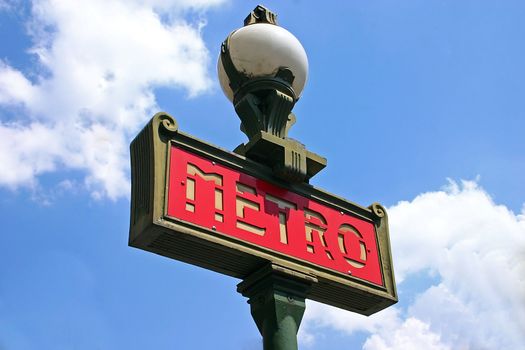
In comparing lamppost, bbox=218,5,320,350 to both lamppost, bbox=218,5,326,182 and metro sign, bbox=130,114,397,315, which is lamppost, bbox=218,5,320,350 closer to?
lamppost, bbox=218,5,326,182

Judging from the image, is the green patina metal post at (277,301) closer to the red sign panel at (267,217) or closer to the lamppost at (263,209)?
the lamppost at (263,209)

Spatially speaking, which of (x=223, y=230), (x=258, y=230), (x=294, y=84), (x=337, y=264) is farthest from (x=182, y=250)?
(x=294, y=84)

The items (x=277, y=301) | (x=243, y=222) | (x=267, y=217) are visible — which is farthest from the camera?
(x=267, y=217)

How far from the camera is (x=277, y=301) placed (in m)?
5.00

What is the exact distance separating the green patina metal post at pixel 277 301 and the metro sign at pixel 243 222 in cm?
9

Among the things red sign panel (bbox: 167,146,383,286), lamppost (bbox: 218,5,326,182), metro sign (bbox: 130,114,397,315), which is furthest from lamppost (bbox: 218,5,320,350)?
red sign panel (bbox: 167,146,383,286)

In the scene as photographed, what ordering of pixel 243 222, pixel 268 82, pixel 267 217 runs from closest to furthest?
pixel 243 222, pixel 267 217, pixel 268 82

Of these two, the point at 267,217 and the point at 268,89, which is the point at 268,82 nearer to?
the point at 268,89

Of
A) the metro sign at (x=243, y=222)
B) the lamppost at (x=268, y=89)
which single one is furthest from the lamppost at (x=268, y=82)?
the metro sign at (x=243, y=222)

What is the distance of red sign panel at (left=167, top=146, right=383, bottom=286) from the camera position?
5055mm

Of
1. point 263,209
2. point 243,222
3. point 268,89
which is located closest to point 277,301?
point 243,222

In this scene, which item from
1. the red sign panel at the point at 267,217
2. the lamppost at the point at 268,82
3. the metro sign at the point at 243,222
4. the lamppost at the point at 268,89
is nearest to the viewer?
the metro sign at the point at 243,222

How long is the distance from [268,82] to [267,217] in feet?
4.12

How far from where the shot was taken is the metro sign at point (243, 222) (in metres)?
4.89
